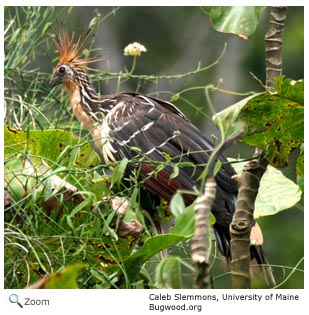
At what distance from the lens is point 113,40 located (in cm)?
755

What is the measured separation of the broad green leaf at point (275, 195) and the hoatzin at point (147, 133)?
0.74 ft

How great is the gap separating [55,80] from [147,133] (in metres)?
0.34

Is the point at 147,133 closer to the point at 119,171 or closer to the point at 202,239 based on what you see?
the point at 119,171

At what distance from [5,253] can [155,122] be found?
1.16 meters

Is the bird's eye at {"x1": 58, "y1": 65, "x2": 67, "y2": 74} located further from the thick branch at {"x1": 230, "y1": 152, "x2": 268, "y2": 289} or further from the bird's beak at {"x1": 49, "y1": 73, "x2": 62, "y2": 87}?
the thick branch at {"x1": 230, "y1": 152, "x2": 268, "y2": 289}

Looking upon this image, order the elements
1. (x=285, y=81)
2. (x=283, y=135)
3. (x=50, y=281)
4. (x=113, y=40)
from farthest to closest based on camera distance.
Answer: (x=113, y=40)
(x=283, y=135)
(x=285, y=81)
(x=50, y=281)

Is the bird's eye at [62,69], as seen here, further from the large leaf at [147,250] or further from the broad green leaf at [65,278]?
the broad green leaf at [65,278]

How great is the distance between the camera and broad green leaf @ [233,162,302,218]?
2.44 metres

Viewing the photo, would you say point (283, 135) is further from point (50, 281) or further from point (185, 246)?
point (50, 281)

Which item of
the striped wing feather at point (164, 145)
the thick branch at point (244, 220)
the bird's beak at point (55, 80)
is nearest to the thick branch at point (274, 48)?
the thick branch at point (244, 220)

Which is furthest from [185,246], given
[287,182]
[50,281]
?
[50,281]

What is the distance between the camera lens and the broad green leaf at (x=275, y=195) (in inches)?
96.0

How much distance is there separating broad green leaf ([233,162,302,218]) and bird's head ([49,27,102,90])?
3.02 ft
